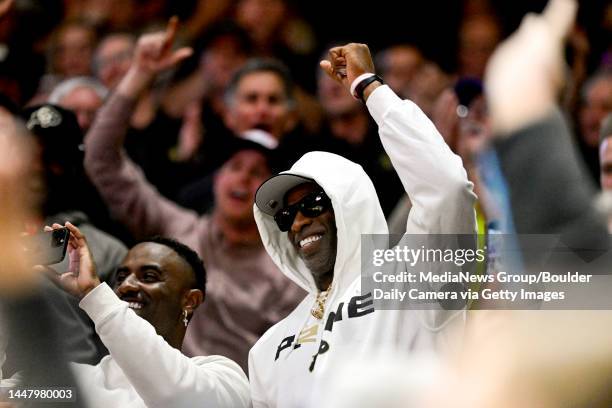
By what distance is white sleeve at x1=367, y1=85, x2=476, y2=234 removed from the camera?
9.48 feet

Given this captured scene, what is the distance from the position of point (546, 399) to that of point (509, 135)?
33 centimetres

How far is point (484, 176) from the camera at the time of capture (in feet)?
14.4

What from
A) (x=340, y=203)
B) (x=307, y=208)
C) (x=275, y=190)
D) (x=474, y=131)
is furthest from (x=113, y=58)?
(x=340, y=203)

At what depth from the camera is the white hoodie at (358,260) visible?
2.92 metres

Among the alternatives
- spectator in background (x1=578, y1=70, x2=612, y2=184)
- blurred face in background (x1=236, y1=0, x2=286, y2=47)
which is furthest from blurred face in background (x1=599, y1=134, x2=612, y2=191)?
blurred face in background (x1=236, y1=0, x2=286, y2=47)

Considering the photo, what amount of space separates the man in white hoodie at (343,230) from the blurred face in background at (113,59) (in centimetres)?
242

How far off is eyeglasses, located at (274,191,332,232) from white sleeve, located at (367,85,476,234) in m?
0.47

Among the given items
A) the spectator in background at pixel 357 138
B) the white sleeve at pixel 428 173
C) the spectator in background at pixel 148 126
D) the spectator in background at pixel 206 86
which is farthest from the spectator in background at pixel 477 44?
the white sleeve at pixel 428 173

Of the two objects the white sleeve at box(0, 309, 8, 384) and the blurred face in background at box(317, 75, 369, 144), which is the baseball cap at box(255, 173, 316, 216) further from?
the blurred face in background at box(317, 75, 369, 144)

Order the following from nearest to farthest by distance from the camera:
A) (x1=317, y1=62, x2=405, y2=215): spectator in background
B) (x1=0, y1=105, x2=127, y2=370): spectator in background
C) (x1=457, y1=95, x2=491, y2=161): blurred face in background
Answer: (x1=0, y1=105, x2=127, y2=370): spectator in background
(x1=457, y1=95, x2=491, y2=161): blurred face in background
(x1=317, y1=62, x2=405, y2=215): spectator in background

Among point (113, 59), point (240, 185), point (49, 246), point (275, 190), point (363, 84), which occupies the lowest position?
point (49, 246)

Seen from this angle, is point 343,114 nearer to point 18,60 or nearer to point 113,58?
point 113,58

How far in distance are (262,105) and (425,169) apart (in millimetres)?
2345

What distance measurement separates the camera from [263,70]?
17.2ft
